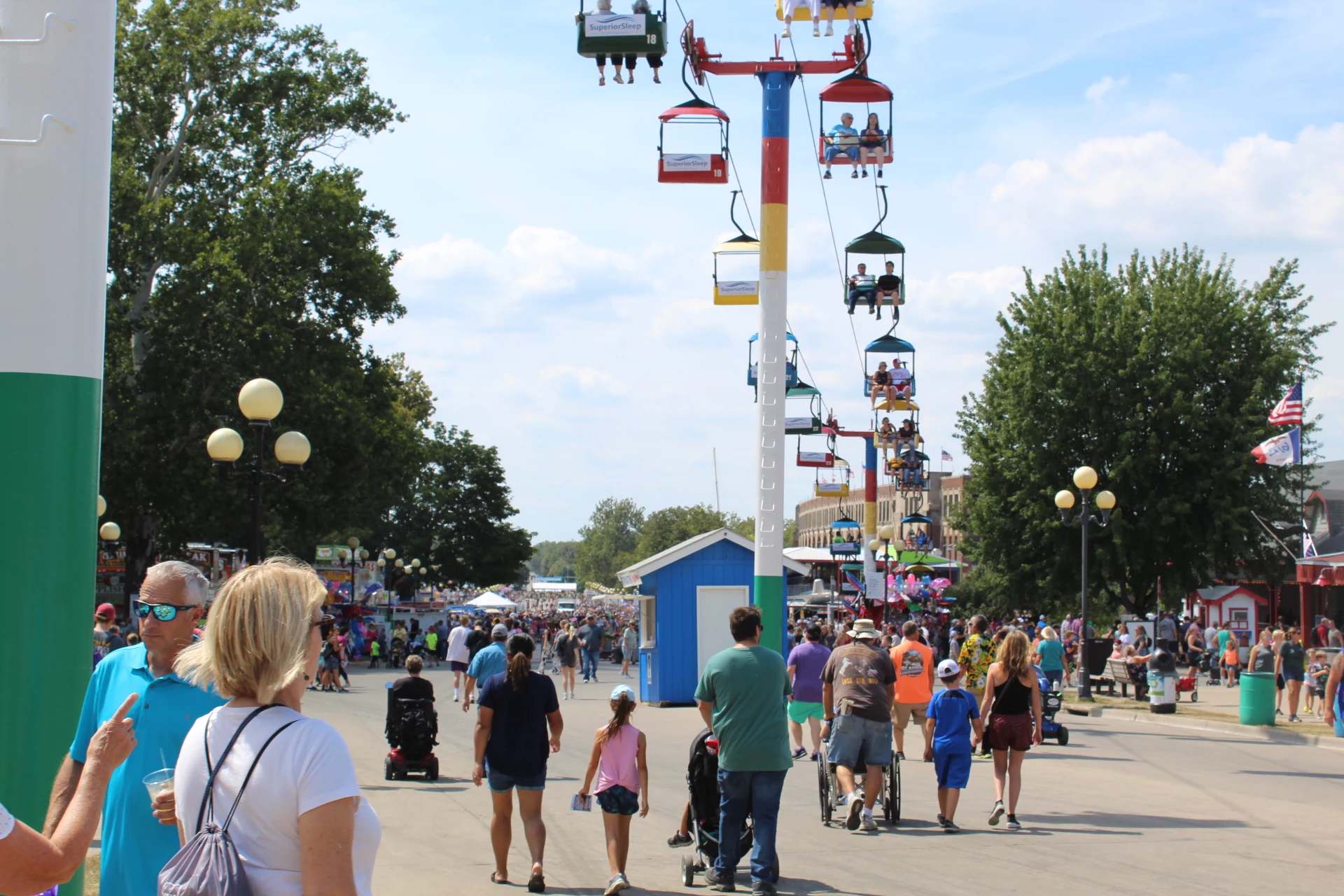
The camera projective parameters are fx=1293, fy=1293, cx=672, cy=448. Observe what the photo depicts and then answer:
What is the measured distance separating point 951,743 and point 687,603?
Answer: 47.5 feet

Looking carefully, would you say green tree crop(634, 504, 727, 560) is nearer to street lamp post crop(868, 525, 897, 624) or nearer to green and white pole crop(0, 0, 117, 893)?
street lamp post crop(868, 525, 897, 624)

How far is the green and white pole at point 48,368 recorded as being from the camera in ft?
15.9

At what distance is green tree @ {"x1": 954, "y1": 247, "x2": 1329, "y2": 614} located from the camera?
37625 mm

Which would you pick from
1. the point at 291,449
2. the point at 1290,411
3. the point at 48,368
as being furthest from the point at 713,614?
the point at 48,368

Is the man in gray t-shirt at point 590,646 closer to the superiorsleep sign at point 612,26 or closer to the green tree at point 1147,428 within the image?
the green tree at point 1147,428

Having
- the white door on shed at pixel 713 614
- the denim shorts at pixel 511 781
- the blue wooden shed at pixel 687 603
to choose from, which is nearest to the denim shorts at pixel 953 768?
the denim shorts at pixel 511 781

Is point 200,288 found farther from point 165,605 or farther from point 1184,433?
point 165,605

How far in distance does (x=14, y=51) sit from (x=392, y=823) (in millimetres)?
8139

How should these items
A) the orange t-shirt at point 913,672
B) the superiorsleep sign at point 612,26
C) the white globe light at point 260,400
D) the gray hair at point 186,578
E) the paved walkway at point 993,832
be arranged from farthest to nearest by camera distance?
1. the orange t-shirt at point 913,672
2. the white globe light at point 260,400
3. the superiorsleep sign at point 612,26
4. the paved walkway at point 993,832
5. the gray hair at point 186,578

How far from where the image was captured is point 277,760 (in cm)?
298

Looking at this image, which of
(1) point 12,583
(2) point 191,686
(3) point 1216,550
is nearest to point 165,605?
(2) point 191,686

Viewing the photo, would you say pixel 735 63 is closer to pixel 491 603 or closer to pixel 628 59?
pixel 628 59

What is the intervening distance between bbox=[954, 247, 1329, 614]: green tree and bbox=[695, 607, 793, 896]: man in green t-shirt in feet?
→ 102

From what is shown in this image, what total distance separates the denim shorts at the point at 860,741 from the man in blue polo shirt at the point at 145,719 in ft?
24.4
